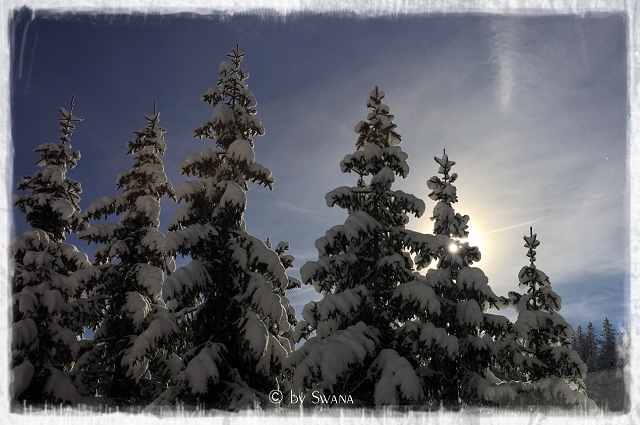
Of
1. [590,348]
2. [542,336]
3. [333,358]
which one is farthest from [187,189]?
[590,348]

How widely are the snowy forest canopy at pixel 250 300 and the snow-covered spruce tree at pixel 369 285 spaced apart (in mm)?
45

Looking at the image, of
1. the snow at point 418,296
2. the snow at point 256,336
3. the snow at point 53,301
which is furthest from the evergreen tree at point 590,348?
the snow at point 53,301

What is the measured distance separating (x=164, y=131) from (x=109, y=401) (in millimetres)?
10623

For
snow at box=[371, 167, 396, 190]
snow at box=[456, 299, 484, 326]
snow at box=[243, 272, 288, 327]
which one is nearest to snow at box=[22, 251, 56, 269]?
snow at box=[243, 272, 288, 327]

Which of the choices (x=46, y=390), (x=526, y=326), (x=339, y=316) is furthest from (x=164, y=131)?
(x=526, y=326)

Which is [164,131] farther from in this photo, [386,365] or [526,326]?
[526,326]

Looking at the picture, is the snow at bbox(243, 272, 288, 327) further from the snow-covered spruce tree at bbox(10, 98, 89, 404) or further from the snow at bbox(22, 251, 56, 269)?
the snow at bbox(22, 251, 56, 269)

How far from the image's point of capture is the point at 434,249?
482 inches

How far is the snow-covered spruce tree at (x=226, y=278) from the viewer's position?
1094 centimetres

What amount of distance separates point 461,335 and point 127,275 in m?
12.0

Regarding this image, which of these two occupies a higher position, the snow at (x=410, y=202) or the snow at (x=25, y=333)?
the snow at (x=410, y=202)

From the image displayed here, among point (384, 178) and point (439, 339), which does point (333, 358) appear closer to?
point (439, 339)

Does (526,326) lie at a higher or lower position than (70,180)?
lower

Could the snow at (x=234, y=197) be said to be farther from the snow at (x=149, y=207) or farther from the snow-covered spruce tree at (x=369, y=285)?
the snow at (x=149, y=207)
